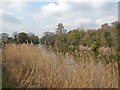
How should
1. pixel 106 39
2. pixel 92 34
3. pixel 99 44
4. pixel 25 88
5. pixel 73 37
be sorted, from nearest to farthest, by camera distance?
pixel 25 88, pixel 106 39, pixel 99 44, pixel 92 34, pixel 73 37

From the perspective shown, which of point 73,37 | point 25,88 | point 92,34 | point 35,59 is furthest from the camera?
point 73,37

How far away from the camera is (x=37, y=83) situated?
2666 millimetres

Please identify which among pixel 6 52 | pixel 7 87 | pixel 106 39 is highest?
pixel 106 39

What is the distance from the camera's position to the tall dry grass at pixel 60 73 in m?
2.28

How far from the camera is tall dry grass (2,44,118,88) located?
2282 mm

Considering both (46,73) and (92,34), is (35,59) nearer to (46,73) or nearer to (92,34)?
(46,73)

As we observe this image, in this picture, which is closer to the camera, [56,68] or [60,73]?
[60,73]

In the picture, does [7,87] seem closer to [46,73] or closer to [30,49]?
[46,73]

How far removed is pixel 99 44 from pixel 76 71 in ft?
48.3

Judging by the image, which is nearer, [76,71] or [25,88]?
[76,71]

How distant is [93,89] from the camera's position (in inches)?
88.1

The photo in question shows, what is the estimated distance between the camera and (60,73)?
264 cm

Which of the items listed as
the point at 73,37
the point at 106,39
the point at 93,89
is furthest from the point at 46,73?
the point at 73,37

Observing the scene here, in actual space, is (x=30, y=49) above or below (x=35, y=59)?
above
